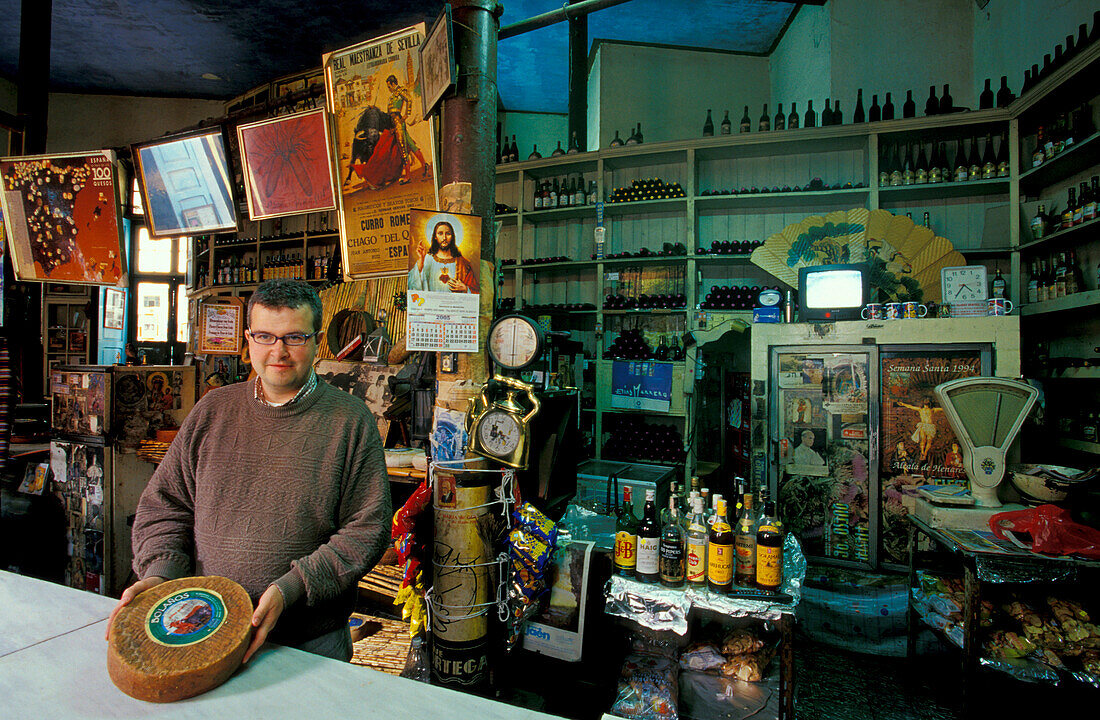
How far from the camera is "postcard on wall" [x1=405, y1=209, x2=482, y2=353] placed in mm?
2143

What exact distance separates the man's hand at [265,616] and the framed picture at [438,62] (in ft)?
5.86

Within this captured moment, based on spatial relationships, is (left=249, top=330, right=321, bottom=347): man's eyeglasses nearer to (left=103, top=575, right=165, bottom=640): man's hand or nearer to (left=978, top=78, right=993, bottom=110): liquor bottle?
(left=103, top=575, right=165, bottom=640): man's hand

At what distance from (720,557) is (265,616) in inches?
64.6

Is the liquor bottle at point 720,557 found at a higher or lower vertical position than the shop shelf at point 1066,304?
lower

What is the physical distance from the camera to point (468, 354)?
7.44 feet

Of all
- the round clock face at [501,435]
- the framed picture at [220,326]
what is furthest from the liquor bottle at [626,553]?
the framed picture at [220,326]

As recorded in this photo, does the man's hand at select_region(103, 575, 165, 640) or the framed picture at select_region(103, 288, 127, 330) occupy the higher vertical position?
the framed picture at select_region(103, 288, 127, 330)

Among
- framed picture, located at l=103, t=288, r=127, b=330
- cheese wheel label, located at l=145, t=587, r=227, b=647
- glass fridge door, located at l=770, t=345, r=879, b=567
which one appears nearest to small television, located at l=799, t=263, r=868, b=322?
glass fridge door, located at l=770, t=345, r=879, b=567

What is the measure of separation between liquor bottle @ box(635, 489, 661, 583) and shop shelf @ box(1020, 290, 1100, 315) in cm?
320

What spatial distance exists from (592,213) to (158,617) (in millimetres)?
5289

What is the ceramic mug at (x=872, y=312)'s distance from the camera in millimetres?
3564

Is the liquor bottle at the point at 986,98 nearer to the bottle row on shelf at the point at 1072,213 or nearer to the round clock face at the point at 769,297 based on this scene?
the bottle row on shelf at the point at 1072,213

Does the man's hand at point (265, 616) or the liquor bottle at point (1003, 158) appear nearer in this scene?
the man's hand at point (265, 616)

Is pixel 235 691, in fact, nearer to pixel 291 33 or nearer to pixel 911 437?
pixel 911 437
